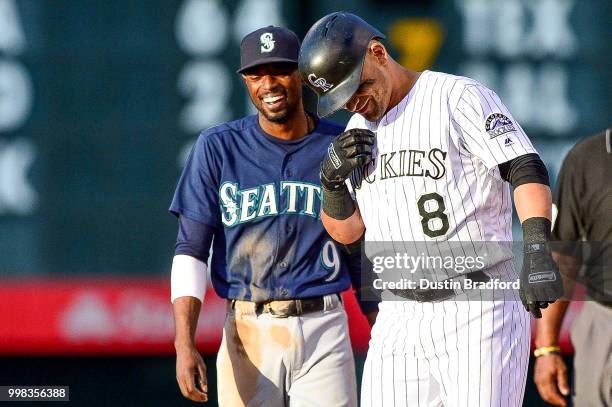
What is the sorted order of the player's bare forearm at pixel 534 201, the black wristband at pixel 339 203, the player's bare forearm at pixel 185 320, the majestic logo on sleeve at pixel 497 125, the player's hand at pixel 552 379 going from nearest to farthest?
the player's bare forearm at pixel 534 201 → the majestic logo on sleeve at pixel 497 125 → the black wristband at pixel 339 203 → the player's bare forearm at pixel 185 320 → the player's hand at pixel 552 379

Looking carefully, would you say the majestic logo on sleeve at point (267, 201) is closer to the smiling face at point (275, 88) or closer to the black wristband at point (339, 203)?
the smiling face at point (275, 88)

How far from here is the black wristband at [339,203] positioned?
4.30m

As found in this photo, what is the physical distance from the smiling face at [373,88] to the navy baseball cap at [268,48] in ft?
2.27

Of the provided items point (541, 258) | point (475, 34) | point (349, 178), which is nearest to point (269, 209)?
point (349, 178)

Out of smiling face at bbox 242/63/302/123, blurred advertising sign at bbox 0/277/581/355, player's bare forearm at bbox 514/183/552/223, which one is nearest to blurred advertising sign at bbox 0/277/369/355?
blurred advertising sign at bbox 0/277/581/355

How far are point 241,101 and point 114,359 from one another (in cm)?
161

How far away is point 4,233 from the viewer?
7094mm

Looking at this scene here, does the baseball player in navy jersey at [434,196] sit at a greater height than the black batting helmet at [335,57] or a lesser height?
lesser

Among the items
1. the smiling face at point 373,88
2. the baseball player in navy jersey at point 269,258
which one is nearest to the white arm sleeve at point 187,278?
the baseball player in navy jersey at point 269,258

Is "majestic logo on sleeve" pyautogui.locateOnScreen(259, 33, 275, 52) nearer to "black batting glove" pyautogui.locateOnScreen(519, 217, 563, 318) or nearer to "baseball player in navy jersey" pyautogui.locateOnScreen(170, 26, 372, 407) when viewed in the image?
"baseball player in navy jersey" pyautogui.locateOnScreen(170, 26, 372, 407)

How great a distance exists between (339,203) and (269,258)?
0.58 m

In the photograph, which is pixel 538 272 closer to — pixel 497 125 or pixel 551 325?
pixel 497 125

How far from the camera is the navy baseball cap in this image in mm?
4812

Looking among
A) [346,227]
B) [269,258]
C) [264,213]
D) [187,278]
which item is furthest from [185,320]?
[346,227]
